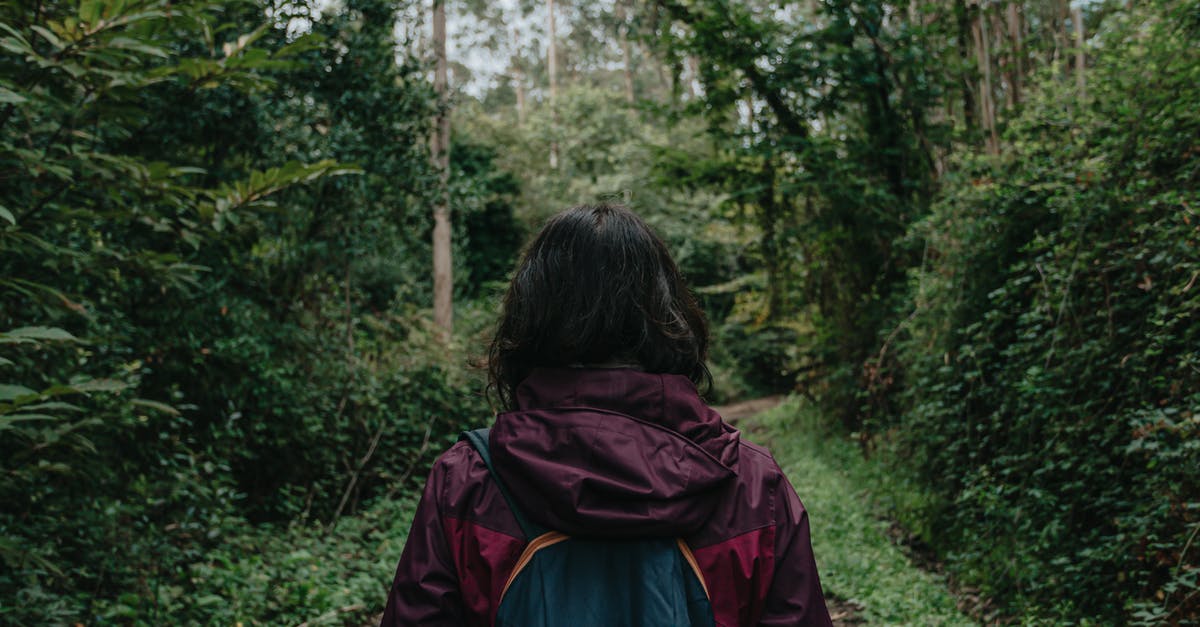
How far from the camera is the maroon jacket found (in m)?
1.42

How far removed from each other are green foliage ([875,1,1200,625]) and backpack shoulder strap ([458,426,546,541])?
10.2ft

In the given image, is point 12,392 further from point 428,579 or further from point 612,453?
point 612,453

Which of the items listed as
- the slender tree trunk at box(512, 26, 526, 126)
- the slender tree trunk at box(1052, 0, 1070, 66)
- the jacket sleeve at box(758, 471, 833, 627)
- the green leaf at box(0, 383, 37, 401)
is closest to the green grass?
the jacket sleeve at box(758, 471, 833, 627)

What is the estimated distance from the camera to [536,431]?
148cm

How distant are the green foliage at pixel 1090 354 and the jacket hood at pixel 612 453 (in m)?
2.89

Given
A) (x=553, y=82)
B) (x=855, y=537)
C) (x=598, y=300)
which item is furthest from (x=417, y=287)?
(x=553, y=82)

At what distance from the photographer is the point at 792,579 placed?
154 cm

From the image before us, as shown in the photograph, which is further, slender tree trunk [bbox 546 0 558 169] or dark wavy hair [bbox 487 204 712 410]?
slender tree trunk [bbox 546 0 558 169]

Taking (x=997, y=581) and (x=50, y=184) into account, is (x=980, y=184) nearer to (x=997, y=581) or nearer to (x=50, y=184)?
(x=997, y=581)

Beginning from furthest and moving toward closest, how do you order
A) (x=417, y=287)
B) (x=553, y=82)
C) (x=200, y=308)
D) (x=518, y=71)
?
1. (x=518, y=71)
2. (x=553, y=82)
3. (x=417, y=287)
4. (x=200, y=308)

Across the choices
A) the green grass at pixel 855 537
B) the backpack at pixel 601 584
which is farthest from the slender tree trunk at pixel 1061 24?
the backpack at pixel 601 584

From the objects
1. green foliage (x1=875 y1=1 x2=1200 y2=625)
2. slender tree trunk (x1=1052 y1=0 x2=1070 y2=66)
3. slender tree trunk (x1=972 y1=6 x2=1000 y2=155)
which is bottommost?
green foliage (x1=875 y1=1 x2=1200 y2=625)

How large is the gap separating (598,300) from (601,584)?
51 centimetres

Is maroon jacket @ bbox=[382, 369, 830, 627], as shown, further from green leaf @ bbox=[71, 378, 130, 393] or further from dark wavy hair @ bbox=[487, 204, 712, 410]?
green leaf @ bbox=[71, 378, 130, 393]
